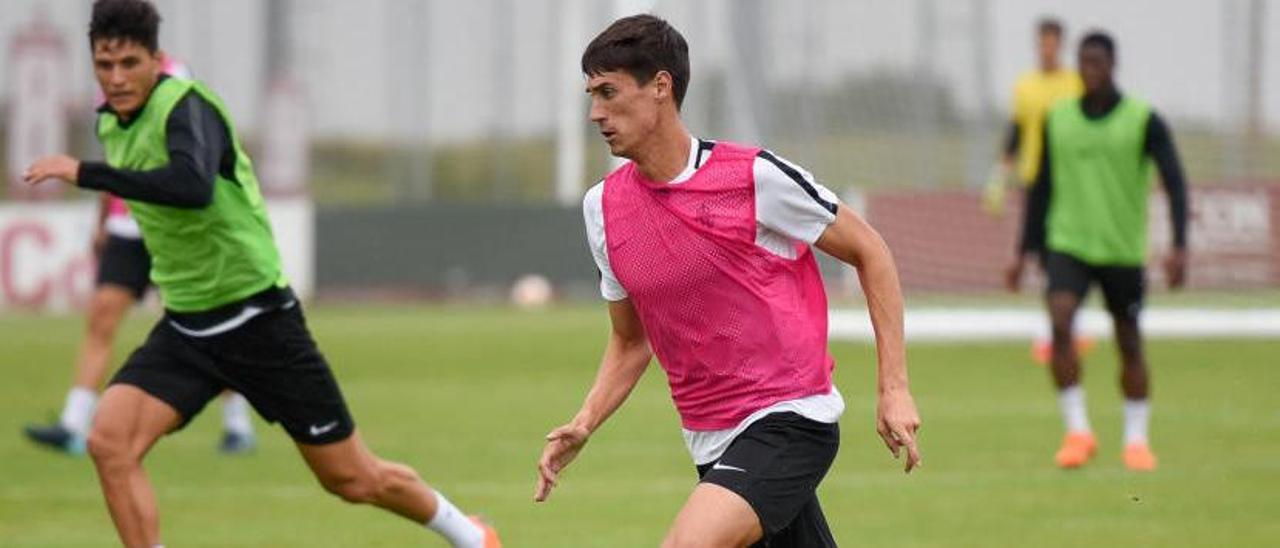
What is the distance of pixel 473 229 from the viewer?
114 feet

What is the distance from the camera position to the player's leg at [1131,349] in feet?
45.3

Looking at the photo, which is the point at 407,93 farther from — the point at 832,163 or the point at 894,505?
the point at 894,505

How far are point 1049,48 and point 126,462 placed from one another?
471 inches

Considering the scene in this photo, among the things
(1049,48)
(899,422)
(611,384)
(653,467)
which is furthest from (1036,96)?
(899,422)

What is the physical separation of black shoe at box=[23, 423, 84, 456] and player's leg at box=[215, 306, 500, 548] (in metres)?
5.45

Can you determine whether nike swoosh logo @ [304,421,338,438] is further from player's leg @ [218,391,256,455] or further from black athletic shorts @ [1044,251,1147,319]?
player's leg @ [218,391,256,455]

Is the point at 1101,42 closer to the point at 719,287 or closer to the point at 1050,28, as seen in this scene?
the point at 1050,28

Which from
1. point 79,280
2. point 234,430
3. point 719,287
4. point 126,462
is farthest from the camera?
point 79,280

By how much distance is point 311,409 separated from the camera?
380 inches

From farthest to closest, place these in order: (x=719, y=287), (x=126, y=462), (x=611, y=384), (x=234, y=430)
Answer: (x=234, y=430)
(x=126, y=462)
(x=611, y=384)
(x=719, y=287)

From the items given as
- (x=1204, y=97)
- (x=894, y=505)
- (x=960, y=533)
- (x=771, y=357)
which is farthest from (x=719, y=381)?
(x=1204, y=97)

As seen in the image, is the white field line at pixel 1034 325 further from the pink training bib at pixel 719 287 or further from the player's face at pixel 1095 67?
the pink training bib at pixel 719 287

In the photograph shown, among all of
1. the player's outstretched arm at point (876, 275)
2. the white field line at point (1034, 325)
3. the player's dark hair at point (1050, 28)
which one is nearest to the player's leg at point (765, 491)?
the player's outstretched arm at point (876, 275)

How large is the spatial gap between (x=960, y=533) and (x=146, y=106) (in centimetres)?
399
